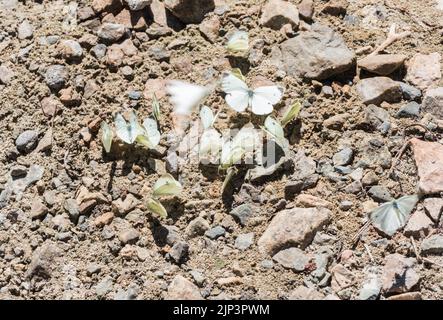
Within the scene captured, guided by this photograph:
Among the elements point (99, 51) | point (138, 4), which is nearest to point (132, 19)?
point (138, 4)

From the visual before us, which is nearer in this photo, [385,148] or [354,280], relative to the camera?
[354,280]

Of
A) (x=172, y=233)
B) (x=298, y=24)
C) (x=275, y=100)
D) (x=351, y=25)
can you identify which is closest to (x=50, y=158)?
(x=172, y=233)

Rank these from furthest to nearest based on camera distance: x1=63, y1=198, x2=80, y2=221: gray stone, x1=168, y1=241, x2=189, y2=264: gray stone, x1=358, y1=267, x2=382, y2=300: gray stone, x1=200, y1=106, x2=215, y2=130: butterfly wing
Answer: x1=200, y1=106, x2=215, y2=130: butterfly wing → x1=63, y1=198, x2=80, y2=221: gray stone → x1=168, y1=241, x2=189, y2=264: gray stone → x1=358, y1=267, x2=382, y2=300: gray stone

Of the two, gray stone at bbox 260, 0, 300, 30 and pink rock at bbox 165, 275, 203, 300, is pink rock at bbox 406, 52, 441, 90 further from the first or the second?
pink rock at bbox 165, 275, 203, 300

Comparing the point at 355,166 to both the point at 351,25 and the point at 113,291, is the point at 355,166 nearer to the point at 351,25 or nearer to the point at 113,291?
the point at 351,25

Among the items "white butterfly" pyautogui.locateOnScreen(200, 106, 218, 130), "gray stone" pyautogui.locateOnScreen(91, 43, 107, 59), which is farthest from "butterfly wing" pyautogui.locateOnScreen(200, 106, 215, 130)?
"gray stone" pyautogui.locateOnScreen(91, 43, 107, 59)
